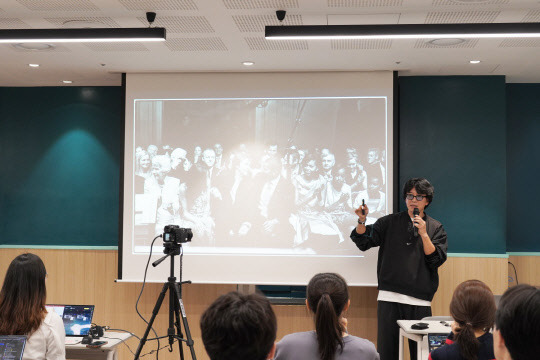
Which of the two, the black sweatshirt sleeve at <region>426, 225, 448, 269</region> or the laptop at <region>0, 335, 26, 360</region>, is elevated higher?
the black sweatshirt sleeve at <region>426, 225, 448, 269</region>

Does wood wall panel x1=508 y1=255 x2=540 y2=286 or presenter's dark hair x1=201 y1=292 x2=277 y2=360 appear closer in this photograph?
presenter's dark hair x1=201 y1=292 x2=277 y2=360

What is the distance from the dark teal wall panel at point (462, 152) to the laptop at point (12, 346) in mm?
4138

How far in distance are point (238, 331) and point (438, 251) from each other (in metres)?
3.48

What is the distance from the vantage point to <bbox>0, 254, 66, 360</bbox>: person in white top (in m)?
2.59

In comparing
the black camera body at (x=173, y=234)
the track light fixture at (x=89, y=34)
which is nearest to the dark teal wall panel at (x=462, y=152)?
the black camera body at (x=173, y=234)

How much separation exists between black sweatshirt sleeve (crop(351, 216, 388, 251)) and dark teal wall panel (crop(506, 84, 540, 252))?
74.8 inches

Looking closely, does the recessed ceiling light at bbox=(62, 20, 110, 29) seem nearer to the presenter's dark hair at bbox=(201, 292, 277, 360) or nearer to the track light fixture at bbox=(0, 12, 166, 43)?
the track light fixture at bbox=(0, 12, 166, 43)

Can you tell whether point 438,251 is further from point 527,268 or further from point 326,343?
point 326,343

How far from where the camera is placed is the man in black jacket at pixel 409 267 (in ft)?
15.2

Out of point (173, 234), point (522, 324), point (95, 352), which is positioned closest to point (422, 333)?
point (173, 234)

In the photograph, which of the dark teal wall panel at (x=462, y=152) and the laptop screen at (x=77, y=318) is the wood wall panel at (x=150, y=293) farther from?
the laptop screen at (x=77, y=318)

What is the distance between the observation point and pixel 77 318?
386 centimetres

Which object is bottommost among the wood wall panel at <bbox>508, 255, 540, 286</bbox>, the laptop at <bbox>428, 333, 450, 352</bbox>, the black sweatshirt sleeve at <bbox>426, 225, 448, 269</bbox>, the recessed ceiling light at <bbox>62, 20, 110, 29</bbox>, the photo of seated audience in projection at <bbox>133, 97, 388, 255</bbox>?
the laptop at <bbox>428, 333, 450, 352</bbox>

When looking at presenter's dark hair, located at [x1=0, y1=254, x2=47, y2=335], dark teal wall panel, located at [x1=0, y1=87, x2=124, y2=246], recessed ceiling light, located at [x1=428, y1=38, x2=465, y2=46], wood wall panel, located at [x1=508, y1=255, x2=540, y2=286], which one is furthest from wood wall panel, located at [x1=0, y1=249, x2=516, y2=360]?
presenter's dark hair, located at [x1=0, y1=254, x2=47, y2=335]
